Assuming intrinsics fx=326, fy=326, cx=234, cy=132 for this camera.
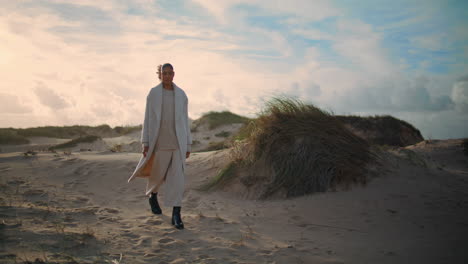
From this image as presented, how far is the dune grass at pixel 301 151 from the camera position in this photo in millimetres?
5305

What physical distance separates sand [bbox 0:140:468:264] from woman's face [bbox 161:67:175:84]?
1.82 meters

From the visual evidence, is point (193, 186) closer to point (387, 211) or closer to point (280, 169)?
point (280, 169)

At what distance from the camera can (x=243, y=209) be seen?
193 inches

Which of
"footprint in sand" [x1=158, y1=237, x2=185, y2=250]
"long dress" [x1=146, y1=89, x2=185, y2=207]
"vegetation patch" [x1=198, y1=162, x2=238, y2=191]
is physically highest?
"long dress" [x1=146, y1=89, x2=185, y2=207]

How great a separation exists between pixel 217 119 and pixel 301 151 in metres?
12.7

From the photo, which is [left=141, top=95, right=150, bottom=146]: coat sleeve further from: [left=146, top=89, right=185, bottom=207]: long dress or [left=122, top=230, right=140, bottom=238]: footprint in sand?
[left=122, top=230, right=140, bottom=238]: footprint in sand

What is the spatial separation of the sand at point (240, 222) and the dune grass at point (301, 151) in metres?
0.29

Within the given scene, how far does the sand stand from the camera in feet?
9.92

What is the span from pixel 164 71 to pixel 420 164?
4980mm

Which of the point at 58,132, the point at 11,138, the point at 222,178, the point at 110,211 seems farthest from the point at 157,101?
the point at 58,132

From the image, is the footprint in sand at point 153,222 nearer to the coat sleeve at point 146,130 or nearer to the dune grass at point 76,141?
the coat sleeve at point 146,130

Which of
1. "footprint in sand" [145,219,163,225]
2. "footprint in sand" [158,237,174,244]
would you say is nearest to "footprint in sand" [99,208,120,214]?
"footprint in sand" [145,219,163,225]

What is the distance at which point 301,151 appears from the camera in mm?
5559

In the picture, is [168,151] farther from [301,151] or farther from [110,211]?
[301,151]
